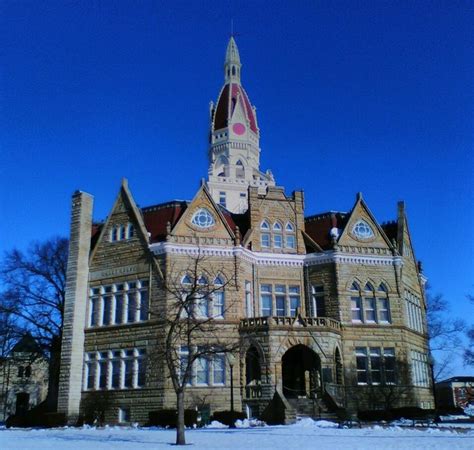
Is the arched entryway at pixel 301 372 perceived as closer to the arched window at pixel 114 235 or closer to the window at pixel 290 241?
the window at pixel 290 241

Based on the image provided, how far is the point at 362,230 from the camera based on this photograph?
129ft

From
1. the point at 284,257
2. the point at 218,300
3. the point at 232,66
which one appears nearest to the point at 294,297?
the point at 284,257

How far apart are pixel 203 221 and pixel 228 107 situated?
63.4m

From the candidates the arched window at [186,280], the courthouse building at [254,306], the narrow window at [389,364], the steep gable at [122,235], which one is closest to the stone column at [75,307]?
the courthouse building at [254,306]

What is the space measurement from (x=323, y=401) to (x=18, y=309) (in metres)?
20.4

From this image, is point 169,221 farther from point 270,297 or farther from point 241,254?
point 270,297

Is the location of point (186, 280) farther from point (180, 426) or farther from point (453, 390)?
point (453, 390)

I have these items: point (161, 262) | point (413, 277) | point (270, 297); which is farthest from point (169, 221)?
point (413, 277)

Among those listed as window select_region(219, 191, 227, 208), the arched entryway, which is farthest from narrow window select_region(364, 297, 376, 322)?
window select_region(219, 191, 227, 208)

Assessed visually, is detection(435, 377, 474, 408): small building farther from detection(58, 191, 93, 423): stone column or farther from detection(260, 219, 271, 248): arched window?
detection(58, 191, 93, 423): stone column

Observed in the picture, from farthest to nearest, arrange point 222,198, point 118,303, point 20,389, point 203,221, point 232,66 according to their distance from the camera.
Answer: point 232,66, point 222,198, point 20,389, point 203,221, point 118,303

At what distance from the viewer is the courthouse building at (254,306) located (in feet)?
111

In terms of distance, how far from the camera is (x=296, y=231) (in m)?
39.7

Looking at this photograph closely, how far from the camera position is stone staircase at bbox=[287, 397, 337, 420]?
3120 cm
